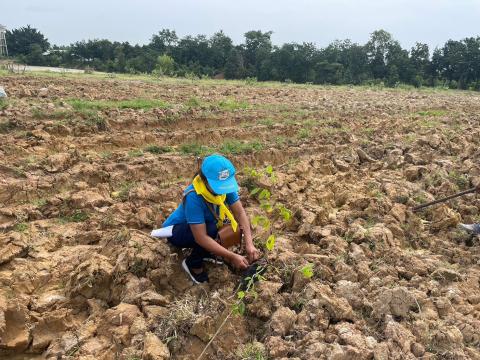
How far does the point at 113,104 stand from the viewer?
8.47 m

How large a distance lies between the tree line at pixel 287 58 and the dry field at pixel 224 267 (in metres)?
29.6

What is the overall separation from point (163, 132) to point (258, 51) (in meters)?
37.7

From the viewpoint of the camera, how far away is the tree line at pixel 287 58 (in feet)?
123

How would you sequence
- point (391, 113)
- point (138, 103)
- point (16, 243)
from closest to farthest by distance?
1. point (16, 243)
2. point (138, 103)
3. point (391, 113)

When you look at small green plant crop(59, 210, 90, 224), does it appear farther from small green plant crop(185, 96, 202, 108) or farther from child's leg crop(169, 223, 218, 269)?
small green plant crop(185, 96, 202, 108)

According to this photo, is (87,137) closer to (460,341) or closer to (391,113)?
(460,341)

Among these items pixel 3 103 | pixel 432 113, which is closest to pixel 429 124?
pixel 432 113

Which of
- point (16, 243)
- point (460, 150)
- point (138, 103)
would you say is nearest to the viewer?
point (16, 243)

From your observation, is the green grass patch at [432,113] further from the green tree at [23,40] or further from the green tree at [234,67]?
the green tree at [23,40]

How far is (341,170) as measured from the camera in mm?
6402

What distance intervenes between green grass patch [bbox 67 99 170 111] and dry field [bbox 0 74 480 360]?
0.09 metres

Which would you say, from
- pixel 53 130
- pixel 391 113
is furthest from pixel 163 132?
pixel 391 113

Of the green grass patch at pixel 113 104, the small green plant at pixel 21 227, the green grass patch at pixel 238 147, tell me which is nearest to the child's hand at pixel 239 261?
the small green plant at pixel 21 227

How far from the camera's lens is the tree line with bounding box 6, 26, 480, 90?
37594 mm
